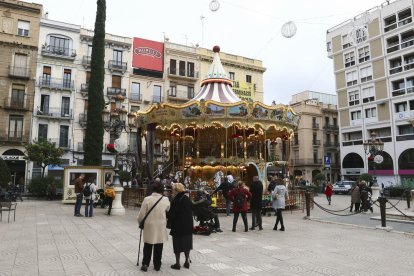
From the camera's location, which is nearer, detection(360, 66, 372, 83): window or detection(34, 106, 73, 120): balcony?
detection(34, 106, 73, 120): balcony

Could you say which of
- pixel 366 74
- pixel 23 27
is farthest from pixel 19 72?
pixel 366 74

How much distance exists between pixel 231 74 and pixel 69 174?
1043 inches

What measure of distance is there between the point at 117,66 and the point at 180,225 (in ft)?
108

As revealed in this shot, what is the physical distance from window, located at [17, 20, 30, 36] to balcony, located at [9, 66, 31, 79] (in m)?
3.38

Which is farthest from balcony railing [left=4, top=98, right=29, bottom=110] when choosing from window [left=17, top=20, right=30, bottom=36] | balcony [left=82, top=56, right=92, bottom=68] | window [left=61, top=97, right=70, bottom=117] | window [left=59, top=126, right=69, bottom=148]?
balcony [left=82, top=56, right=92, bottom=68]

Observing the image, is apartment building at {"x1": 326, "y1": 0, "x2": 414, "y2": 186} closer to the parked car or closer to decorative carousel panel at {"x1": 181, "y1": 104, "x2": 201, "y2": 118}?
the parked car

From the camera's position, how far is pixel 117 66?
118 ft

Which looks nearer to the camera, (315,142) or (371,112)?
(371,112)

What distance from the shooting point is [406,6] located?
112 ft

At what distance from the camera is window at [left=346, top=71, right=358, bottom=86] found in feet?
130

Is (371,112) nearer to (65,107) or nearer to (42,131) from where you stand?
(65,107)

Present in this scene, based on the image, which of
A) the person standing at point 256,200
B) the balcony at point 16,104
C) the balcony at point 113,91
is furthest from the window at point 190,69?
the person standing at point 256,200

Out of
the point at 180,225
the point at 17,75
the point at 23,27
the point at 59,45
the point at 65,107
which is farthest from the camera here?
the point at 65,107

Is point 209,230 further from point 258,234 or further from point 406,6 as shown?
point 406,6
